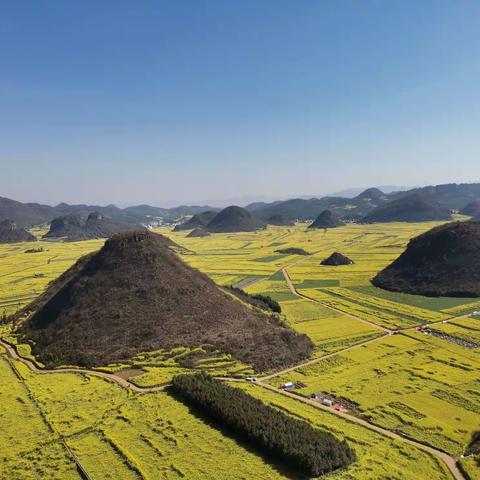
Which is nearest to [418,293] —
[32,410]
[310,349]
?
[310,349]

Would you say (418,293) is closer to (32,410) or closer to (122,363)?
(122,363)

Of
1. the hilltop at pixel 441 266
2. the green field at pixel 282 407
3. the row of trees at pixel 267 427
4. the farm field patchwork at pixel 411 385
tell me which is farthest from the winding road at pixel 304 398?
the hilltop at pixel 441 266

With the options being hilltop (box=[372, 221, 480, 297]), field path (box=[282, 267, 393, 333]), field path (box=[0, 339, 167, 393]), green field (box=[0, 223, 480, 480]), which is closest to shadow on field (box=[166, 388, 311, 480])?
green field (box=[0, 223, 480, 480])

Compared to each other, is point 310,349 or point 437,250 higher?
point 437,250

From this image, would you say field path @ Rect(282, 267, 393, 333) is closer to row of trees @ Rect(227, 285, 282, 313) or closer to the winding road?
the winding road

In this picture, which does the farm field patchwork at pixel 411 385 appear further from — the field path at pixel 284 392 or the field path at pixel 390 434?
the field path at pixel 284 392

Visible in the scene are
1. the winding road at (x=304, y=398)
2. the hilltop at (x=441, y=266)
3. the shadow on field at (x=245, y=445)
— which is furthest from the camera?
the hilltop at (x=441, y=266)
